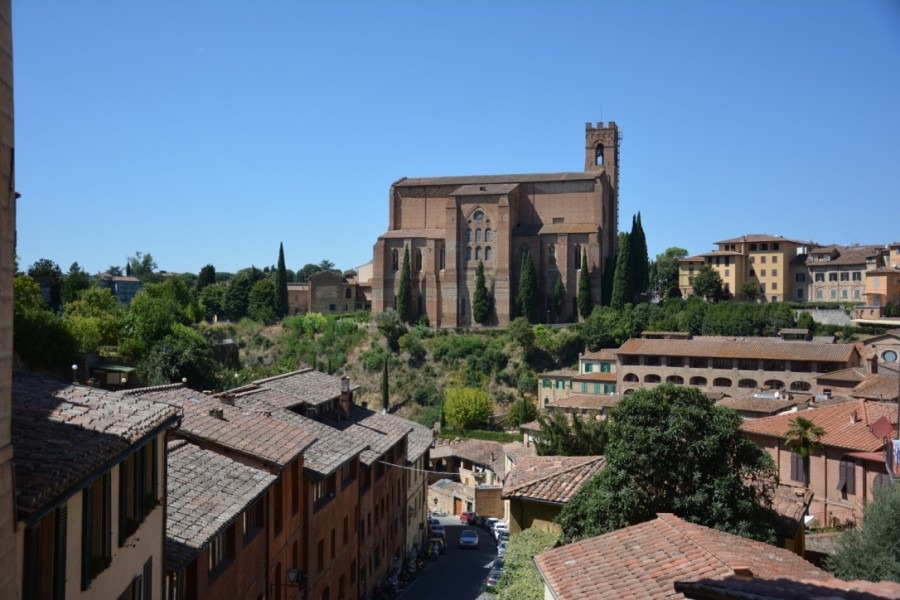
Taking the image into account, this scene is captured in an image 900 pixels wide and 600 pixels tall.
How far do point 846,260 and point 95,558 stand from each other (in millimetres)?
86829

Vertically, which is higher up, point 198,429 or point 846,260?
point 846,260

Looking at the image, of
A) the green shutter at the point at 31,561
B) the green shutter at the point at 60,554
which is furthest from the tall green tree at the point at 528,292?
the green shutter at the point at 31,561

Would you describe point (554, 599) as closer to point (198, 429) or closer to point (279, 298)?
point (198, 429)

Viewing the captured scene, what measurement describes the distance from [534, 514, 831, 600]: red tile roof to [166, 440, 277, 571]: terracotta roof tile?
4.65 m

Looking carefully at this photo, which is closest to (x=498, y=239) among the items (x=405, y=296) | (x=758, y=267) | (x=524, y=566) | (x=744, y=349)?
(x=405, y=296)

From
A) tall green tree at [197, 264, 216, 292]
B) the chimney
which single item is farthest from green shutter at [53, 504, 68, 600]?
tall green tree at [197, 264, 216, 292]

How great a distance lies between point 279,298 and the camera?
89188mm

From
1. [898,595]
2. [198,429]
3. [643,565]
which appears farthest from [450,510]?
[898,595]

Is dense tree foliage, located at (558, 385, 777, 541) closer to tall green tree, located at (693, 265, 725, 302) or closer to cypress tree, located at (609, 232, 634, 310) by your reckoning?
cypress tree, located at (609, 232, 634, 310)

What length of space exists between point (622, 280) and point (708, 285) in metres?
11.2

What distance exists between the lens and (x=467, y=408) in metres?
64.4

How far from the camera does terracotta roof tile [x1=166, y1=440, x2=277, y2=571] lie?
11.8 m

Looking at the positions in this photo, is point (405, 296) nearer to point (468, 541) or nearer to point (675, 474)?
point (468, 541)

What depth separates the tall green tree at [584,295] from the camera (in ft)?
264
